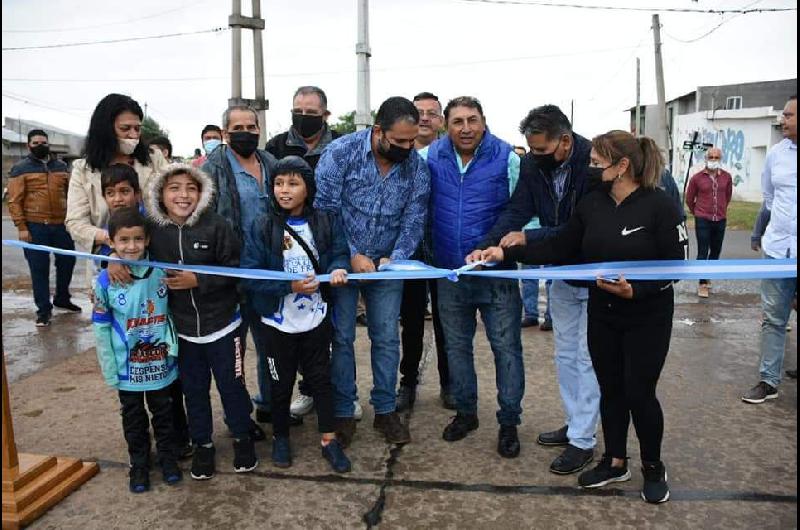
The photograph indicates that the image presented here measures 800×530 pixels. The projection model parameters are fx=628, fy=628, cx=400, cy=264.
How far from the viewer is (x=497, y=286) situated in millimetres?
3521

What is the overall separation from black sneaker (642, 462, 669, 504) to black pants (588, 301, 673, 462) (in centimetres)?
4

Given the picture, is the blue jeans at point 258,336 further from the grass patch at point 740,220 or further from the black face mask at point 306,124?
the grass patch at point 740,220

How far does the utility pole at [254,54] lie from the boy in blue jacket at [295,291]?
10.6 m

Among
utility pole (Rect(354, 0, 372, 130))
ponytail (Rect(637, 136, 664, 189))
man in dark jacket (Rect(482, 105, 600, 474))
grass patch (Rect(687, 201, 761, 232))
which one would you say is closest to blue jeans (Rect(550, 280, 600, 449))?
man in dark jacket (Rect(482, 105, 600, 474))

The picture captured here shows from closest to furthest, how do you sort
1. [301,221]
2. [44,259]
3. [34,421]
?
[301,221], [34,421], [44,259]

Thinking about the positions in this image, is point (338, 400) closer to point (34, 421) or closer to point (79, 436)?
point (79, 436)

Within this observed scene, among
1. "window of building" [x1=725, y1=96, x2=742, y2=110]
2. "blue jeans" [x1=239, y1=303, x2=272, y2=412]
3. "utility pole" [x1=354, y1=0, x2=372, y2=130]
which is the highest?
"window of building" [x1=725, y1=96, x2=742, y2=110]

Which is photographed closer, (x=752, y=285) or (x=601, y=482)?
(x=601, y=482)

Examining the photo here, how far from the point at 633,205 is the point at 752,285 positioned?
684cm

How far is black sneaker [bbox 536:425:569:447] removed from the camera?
3.61 metres

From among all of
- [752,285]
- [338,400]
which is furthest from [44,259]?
[752,285]

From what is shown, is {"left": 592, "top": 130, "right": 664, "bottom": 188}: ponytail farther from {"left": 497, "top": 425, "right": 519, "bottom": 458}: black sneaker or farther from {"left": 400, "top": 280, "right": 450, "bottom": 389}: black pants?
{"left": 400, "top": 280, "right": 450, "bottom": 389}: black pants

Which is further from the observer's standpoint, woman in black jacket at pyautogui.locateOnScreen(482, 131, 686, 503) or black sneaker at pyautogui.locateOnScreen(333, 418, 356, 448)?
black sneaker at pyautogui.locateOnScreen(333, 418, 356, 448)

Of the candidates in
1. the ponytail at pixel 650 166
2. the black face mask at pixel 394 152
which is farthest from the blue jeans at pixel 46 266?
the ponytail at pixel 650 166
